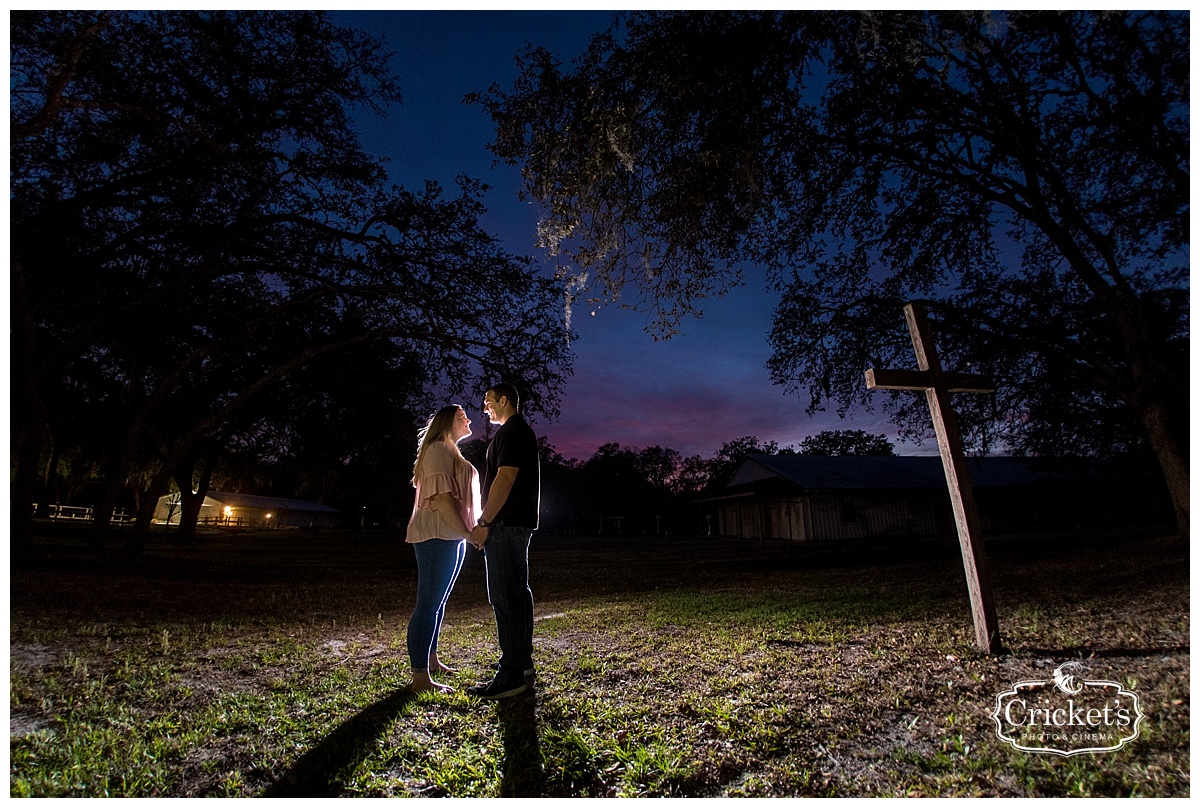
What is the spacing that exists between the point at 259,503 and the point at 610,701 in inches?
2815

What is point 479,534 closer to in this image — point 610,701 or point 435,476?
point 435,476

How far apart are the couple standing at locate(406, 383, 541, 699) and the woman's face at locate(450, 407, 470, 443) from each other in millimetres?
133

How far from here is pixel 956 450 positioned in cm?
434

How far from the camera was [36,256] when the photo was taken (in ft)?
32.3

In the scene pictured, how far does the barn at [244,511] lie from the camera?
185 ft

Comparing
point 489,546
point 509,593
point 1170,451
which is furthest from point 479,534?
point 1170,451

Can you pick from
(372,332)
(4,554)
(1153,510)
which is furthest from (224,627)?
(1153,510)

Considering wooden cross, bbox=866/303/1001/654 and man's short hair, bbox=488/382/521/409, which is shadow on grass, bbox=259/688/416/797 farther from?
wooden cross, bbox=866/303/1001/654

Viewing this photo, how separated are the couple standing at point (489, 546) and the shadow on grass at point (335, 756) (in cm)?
43

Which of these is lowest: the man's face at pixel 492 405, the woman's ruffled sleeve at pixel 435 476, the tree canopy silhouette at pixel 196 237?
the woman's ruffled sleeve at pixel 435 476

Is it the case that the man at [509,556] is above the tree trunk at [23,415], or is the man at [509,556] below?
below

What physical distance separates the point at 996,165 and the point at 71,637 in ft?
47.8

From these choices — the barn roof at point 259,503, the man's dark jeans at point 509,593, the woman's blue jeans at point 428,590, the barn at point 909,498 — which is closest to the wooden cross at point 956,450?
the man's dark jeans at point 509,593

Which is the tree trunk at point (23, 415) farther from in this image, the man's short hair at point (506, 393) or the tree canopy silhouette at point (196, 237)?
the man's short hair at point (506, 393)
